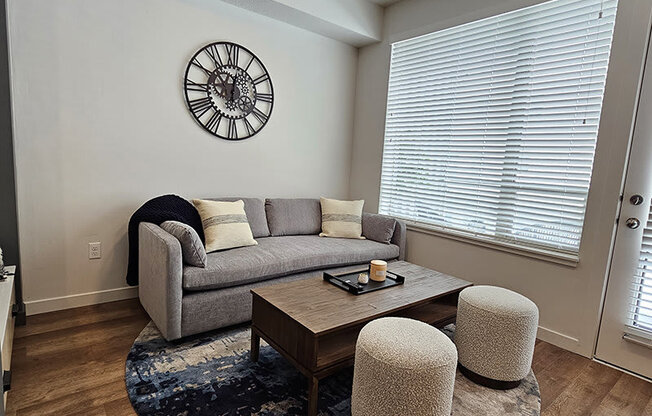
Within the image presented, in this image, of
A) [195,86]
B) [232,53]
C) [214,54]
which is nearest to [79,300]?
[195,86]

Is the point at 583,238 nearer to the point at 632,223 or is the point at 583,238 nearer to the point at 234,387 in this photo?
the point at 632,223

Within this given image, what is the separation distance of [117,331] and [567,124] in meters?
3.35

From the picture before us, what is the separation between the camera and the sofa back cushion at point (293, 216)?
10.7 ft

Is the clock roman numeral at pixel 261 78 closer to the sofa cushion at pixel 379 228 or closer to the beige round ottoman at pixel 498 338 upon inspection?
the sofa cushion at pixel 379 228

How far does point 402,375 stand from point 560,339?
182 centimetres

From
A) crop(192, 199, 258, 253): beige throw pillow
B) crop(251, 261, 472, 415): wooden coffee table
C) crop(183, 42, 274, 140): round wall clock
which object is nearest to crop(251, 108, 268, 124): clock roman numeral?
crop(183, 42, 274, 140): round wall clock

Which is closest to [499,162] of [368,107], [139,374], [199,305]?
[368,107]

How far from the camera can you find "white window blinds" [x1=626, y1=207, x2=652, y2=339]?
2092mm

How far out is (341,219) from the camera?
3.40m

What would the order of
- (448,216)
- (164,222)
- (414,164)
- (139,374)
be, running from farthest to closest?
(414,164) → (448,216) → (164,222) → (139,374)

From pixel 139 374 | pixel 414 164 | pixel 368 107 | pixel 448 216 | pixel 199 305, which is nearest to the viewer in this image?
pixel 139 374

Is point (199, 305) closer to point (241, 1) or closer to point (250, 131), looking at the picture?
point (250, 131)

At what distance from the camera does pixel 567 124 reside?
2400 millimetres

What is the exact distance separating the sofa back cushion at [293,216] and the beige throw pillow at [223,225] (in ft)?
1.54
